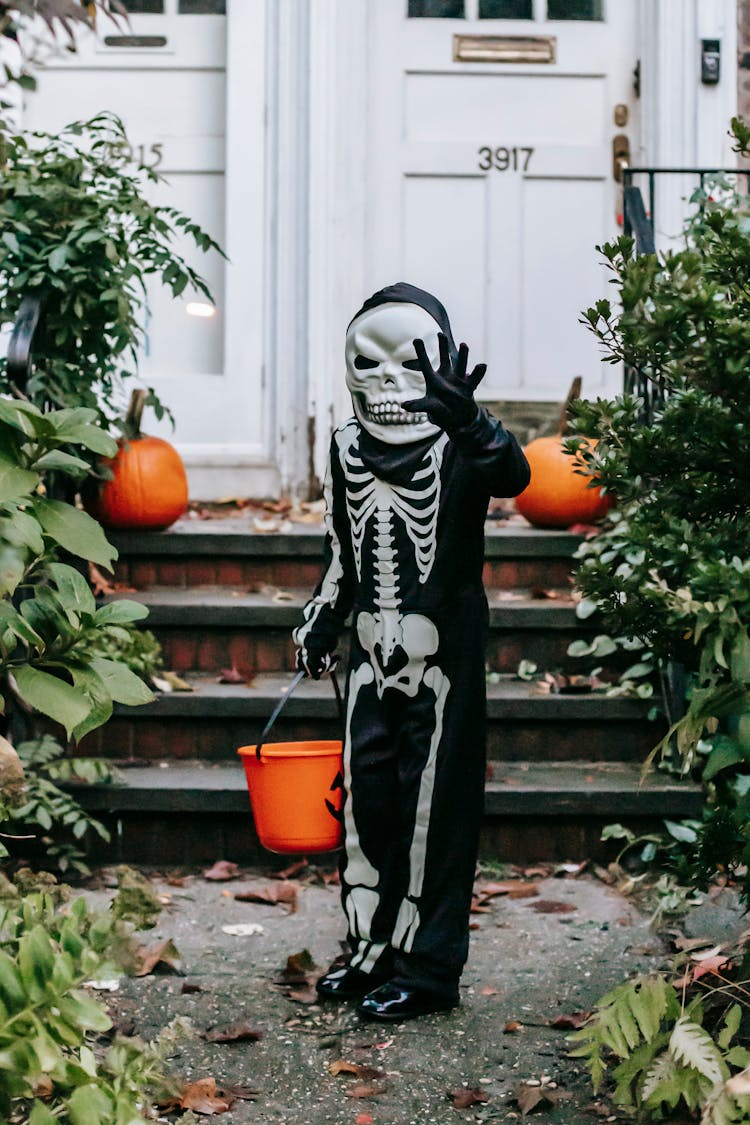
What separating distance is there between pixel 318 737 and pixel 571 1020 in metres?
1.63

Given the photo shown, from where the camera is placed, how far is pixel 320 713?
4465 millimetres

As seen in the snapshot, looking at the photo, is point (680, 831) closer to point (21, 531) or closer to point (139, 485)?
point (139, 485)

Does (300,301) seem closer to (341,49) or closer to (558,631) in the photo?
(341,49)

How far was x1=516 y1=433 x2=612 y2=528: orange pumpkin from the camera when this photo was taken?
5.20 metres

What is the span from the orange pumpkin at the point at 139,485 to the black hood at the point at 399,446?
2.04 meters

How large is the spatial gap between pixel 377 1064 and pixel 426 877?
0.44 metres

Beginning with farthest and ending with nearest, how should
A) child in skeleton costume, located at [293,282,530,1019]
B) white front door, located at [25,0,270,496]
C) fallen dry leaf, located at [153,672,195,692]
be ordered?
white front door, located at [25,0,270,496], fallen dry leaf, located at [153,672,195,692], child in skeleton costume, located at [293,282,530,1019]

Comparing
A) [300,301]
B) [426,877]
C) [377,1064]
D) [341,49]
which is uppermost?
[341,49]

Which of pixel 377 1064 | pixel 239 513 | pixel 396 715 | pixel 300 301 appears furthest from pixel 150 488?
pixel 377 1064

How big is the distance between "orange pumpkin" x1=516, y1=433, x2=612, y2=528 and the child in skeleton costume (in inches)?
80.7

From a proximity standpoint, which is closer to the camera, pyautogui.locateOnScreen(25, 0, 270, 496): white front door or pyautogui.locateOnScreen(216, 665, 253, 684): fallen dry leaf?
pyautogui.locateOnScreen(216, 665, 253, 684): fallen dry leaf

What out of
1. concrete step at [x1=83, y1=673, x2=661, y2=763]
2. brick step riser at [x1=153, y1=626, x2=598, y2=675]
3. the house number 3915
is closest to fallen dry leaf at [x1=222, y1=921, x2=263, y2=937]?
concrete step at [x1=83, y1=673, x2=661, y2=763]

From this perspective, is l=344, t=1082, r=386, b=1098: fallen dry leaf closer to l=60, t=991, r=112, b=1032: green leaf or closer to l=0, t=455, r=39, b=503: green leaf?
l=60, t=991, r=112, b=1032: green leaf

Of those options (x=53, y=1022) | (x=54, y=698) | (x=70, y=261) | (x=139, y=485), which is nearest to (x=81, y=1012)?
(x=53, y=1022)
